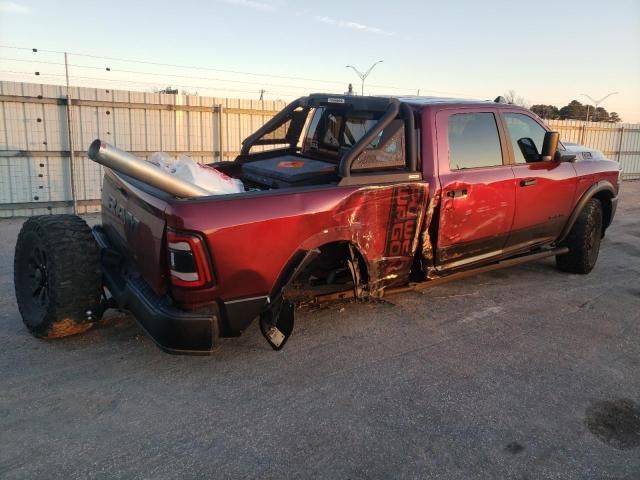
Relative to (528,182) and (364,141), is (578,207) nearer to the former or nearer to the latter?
(528,182)

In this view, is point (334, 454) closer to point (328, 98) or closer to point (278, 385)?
point (278, 385)

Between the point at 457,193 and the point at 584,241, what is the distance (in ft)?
7.66

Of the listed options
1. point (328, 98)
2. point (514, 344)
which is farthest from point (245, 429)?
point (328, 98)

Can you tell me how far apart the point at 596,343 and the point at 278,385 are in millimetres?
2600

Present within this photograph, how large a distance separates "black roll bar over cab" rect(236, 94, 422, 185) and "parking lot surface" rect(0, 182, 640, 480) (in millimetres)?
1292

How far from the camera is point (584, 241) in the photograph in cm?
573

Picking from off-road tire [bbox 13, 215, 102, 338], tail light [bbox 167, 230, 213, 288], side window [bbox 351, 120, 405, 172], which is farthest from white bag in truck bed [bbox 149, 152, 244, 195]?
side window [bbox 351, 120, 405, 172]

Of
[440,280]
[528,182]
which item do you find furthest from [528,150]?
[440,280]

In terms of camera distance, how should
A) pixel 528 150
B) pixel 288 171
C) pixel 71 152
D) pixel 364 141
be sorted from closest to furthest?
1. pixel 364 141
2. pixel 288 171
3. pixel 528 150
4. pixel 71 152

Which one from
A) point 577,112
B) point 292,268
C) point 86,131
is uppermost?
point 577,112

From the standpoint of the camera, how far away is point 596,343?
13.5 feet

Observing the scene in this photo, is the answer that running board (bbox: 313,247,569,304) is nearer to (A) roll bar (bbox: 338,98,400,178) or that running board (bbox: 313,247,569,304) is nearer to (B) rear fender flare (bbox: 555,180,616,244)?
(B) rear fender flare (bbox: 555,180,616,244)

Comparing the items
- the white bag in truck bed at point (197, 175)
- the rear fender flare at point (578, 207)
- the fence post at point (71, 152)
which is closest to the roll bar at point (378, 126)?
the white bag in truck bed at point (197, 175)

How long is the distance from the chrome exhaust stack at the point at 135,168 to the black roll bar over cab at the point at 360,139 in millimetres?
1149
